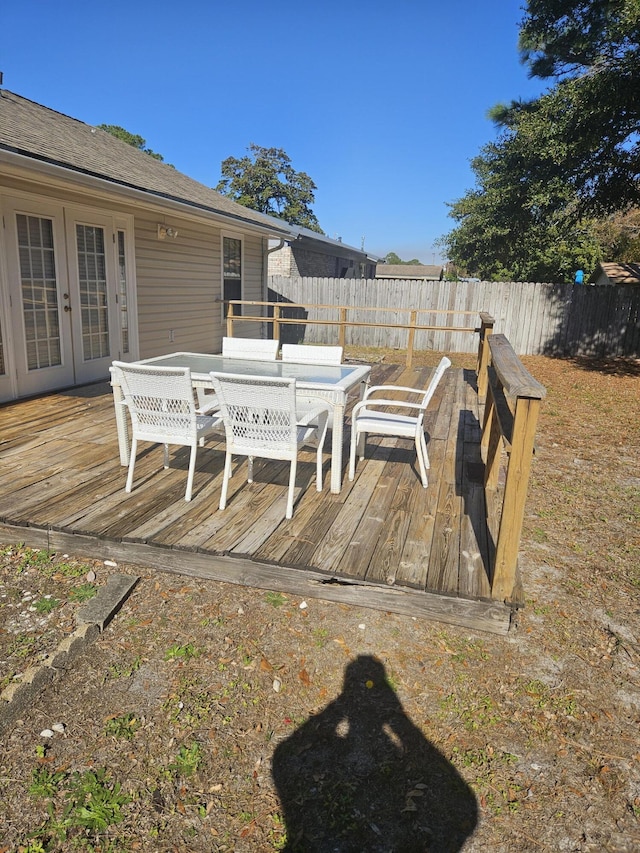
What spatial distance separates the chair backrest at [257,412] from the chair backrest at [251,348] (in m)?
2.23

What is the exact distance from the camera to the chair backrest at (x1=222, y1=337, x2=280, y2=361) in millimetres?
5344

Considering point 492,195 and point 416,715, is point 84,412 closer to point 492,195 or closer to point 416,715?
point 416,715

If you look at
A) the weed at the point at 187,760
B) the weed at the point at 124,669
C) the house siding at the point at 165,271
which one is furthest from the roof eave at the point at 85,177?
the weed at the point at 187,760

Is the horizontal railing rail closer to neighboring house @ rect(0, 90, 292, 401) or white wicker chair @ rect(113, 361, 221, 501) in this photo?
neighboring house @ rect(0, 90, 292, 401)

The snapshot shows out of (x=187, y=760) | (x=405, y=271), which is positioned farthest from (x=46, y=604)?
(x=405, y=271)

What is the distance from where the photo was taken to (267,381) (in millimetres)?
2846

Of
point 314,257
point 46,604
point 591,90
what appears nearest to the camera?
point 46,604

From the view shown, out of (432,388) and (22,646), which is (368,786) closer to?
(22,646)

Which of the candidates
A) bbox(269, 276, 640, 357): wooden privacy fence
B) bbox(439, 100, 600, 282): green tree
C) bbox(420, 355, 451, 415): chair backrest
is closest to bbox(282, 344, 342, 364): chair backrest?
bbox(420, 355, 451, 415): chair backrest

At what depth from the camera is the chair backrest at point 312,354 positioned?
4.82m

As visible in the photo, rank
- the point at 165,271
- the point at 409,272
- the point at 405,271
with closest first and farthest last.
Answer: the point at 165,271
the point at 405,271
the point at 409,272

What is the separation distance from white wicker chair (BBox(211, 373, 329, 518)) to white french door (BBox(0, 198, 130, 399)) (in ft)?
11.9

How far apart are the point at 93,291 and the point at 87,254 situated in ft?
1.42

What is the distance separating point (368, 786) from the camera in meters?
1.67
